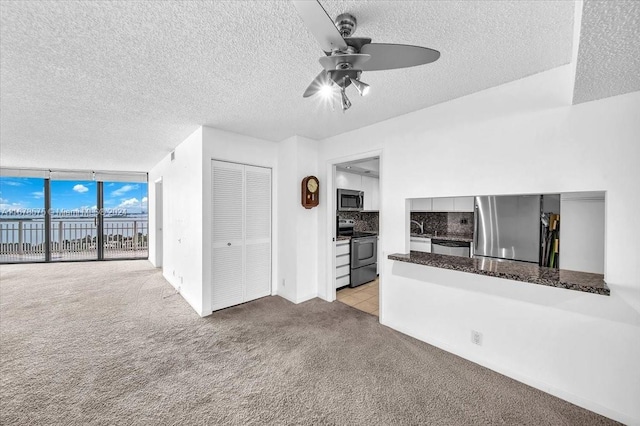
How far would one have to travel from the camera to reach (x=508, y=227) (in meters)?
3.15

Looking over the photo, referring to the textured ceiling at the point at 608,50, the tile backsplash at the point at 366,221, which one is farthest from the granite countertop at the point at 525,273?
the tile backsplash at the point at 366,221

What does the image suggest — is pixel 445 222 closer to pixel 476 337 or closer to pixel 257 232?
pixel 476 337

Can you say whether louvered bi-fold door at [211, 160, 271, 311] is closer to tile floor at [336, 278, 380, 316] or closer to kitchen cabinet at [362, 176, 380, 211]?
tile floor at [336, 278, 380, 316]

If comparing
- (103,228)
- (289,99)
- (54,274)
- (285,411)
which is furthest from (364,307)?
(103,228)

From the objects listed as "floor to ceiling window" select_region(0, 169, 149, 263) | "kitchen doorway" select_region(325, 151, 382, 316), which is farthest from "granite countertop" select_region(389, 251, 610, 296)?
"floor to ceiling window" select_region(0, 169, 149, 263)

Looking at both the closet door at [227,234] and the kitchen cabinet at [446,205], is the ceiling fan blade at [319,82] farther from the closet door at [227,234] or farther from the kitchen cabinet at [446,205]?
the kitchen cabinet at [446,205]

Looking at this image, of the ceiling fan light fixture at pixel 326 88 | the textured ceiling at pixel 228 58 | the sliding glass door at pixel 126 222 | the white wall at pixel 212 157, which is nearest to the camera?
the textured ceiling at pixel 228 58

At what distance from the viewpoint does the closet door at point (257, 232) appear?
12.0ft

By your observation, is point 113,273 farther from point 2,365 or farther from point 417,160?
point 417,160

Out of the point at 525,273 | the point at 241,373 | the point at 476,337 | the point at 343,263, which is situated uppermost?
the point at 525,273

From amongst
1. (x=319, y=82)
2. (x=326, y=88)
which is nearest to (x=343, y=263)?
(x=326, y=88)

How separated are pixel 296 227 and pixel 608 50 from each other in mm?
3129

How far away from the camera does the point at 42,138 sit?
365cm

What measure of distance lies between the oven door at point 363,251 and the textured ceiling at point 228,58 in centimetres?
205
